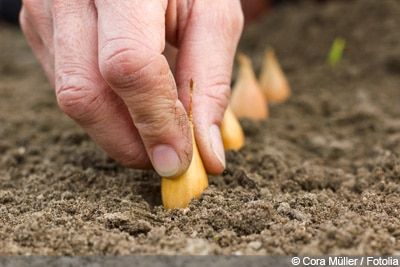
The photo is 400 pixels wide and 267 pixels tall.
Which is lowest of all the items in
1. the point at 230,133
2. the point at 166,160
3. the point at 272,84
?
the point at 272,84

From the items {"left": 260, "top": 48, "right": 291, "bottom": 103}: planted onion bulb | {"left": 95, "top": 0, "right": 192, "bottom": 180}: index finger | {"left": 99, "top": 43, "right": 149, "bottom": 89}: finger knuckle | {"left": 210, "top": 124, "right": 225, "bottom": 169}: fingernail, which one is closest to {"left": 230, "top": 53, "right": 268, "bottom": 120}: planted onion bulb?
{"left": 260, "top": 48, "right": 291, "bottom": 103}: planted onion bulb

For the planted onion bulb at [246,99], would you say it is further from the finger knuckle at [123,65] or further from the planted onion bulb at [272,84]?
the finger knuckle at [123,65]

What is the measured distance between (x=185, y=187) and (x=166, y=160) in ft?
0.22

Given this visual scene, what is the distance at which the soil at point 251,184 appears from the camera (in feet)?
2.68

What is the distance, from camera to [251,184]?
107cm

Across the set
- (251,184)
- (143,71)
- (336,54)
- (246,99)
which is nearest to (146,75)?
(143,71)

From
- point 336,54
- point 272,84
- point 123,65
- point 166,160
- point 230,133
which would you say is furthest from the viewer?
point 336,54

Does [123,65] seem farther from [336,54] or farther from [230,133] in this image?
[336,54]

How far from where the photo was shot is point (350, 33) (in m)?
2.30

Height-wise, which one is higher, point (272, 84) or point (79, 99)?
point (79, 99)

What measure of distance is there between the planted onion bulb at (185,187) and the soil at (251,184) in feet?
0.08

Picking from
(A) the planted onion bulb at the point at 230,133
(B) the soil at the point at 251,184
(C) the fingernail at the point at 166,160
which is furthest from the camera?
(A) the planted onion bulb at the point at 230,133

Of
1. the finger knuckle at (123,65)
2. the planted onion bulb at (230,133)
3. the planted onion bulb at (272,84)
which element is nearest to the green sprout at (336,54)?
the planted onion bulb at (272,84)

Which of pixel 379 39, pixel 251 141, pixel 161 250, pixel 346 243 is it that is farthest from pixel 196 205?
pixel 379 39
